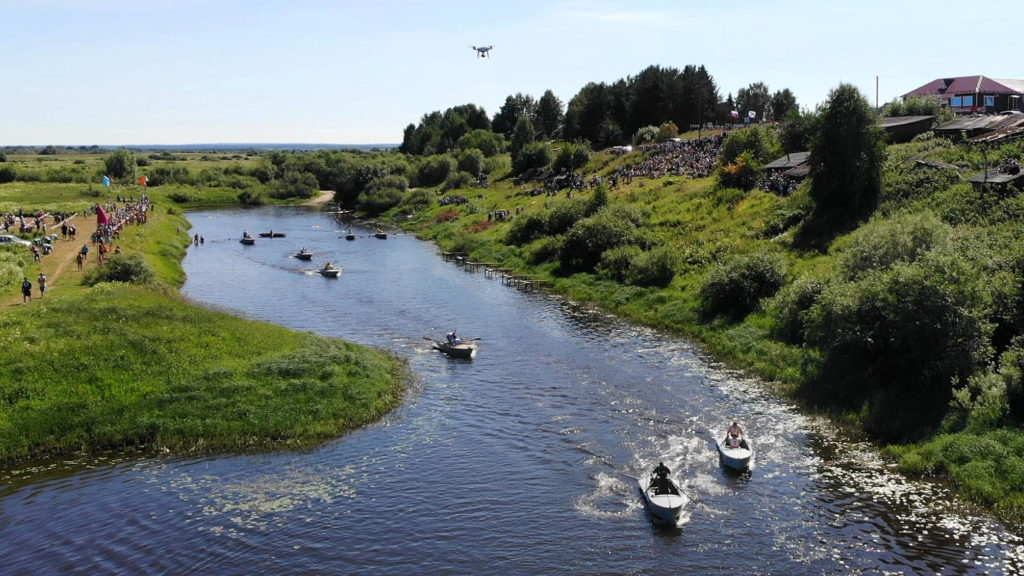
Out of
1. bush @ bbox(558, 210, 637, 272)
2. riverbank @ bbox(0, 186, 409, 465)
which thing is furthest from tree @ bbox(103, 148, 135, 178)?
riverbank @ bbox(0, 186, 409, 465)

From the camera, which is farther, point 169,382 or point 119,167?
point 119,167

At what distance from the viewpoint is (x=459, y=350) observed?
180 feet

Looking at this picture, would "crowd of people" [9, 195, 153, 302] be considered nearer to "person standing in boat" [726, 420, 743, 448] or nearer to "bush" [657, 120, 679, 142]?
"person standing in boat" [726, 420, 743, 448]

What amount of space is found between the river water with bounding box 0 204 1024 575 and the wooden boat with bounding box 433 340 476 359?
1.88m

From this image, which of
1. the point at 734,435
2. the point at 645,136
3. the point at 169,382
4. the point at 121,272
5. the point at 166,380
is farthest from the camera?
the point at 645,136

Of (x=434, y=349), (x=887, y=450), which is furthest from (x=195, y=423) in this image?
(x=887, y=450)

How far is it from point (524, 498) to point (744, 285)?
32728 millimetres

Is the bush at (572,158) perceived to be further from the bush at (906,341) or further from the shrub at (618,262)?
the bush at (906,341)

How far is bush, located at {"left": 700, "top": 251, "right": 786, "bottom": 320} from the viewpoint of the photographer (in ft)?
196

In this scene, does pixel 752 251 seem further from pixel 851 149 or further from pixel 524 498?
pixel 524 498

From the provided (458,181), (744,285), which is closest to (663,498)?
(744,285)

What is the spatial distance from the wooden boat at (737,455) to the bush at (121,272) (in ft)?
184

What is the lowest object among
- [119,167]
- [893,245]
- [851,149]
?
[893,245]

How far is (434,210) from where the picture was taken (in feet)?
478
